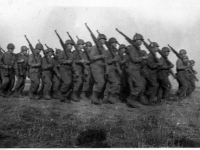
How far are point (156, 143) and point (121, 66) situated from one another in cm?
484

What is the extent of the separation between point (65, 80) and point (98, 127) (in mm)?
4157

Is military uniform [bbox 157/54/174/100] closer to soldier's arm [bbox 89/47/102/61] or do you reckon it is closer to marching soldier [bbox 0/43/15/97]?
soldier's arm [bbox 89/47/102/61]

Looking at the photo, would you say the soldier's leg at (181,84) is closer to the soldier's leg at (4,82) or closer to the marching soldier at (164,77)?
the marching soldier at (164,77)

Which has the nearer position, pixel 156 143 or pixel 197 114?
pixel 156 143

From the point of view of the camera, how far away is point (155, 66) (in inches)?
361

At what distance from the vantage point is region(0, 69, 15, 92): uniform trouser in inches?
404

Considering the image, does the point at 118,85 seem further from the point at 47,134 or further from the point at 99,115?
the point at 47,134

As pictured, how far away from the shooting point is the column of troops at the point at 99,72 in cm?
853

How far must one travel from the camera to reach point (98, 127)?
19.0ft

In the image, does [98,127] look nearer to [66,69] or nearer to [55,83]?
[66,69]

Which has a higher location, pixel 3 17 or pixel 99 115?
pixel 3 17

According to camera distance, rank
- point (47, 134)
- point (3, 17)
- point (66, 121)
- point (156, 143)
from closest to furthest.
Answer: point (156, 143)
point (47, 134)
point (66, 121)
point (3, 17)

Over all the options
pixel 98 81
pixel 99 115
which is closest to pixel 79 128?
pixel 99 115

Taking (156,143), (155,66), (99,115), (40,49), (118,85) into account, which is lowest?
(156,143)
